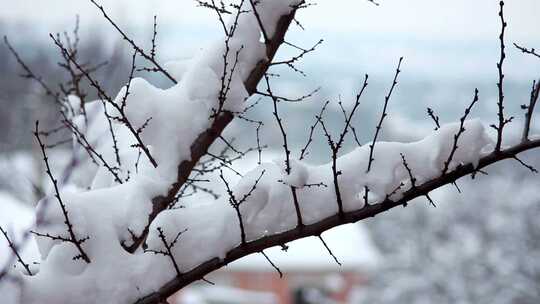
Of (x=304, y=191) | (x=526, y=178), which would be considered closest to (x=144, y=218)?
(x=304, y=191)

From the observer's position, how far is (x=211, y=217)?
2.27 meters

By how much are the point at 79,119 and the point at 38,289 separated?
150 cm

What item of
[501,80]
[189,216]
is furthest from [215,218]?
[501,80]

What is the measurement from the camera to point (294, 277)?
49.8 ft

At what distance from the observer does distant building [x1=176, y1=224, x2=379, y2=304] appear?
14812mm

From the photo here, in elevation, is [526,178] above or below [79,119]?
above

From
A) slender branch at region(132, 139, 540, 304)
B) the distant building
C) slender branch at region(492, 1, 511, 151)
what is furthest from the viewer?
the distant building

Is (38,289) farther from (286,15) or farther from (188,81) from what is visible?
(286,15)

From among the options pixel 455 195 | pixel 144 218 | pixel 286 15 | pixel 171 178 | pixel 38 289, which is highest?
pixel 455 195

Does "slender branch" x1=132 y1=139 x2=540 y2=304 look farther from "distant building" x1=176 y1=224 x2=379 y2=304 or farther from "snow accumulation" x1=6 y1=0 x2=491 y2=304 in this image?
"distant building" x1=176 y1=224 x2=379 y2=304

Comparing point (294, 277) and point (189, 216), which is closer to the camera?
point (189, 216)

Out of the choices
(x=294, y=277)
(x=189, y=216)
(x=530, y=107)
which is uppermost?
(x=294, y=277)

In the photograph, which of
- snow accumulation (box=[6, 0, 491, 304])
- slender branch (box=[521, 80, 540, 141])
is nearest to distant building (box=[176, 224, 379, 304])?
snow accumulation (box=[6, 0, 491, 304])

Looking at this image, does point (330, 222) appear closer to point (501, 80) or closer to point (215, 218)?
point (215, 218)
